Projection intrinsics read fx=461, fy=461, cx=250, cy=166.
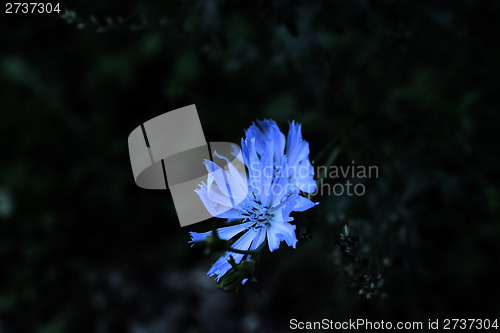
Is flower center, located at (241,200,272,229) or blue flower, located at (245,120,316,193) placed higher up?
blue flower, located at (245,120,316,193)

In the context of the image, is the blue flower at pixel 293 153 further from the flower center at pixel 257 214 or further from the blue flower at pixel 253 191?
the flower center at pixel 257 214

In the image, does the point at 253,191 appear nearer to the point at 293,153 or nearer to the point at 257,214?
the point at 257,214

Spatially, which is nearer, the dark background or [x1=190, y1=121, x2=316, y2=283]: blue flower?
[x1=190, y1=121, x2=316, y2=283]: blue flower

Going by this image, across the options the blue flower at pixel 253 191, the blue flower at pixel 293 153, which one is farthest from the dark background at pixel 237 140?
the blue flower at pixel 253 191

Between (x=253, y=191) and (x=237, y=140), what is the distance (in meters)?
1.85

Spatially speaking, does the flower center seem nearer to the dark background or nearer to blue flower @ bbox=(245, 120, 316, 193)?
blue flower @ bbox=(245, 120, 316, 193)

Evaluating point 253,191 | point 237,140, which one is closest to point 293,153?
point 253,191

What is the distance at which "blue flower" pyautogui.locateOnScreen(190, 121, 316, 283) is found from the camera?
69.2 inches

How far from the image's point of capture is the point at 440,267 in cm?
341

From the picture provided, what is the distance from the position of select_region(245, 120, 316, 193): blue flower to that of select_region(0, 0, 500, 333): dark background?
498mm

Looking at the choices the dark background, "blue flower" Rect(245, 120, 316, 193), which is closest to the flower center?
"blue flower" Rect(245, 120, 316, 193)

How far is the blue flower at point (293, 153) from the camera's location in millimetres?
1746

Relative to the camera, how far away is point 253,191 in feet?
6.08

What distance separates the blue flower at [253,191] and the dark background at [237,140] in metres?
0.62
